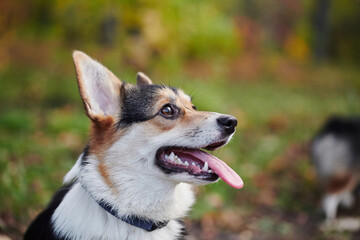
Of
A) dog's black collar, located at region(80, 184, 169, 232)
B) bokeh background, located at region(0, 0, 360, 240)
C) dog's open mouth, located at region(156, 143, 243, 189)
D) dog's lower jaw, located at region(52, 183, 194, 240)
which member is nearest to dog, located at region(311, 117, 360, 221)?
bokeh background, located at region(0, 0, 360, 240)

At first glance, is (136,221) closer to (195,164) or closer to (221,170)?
(195,164)

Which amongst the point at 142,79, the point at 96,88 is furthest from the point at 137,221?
the point at 142,79

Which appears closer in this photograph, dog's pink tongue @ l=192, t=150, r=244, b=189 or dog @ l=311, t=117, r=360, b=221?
dog's pink tongue @ l=192, t=150, r=244, b=189

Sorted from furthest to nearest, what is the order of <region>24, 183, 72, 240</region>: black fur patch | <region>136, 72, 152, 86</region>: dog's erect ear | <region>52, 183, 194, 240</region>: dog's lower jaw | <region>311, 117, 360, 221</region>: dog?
<region>311, 117, 360, 221</region>: dog < <region>136, 72, 152, 86</region>: dog's erect ear < <region>24, 183, 72, 240</region>: black fur patch < <region>52, 183, 194, 240</region>: dog's lower jaw

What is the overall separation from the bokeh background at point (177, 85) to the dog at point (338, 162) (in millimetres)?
385

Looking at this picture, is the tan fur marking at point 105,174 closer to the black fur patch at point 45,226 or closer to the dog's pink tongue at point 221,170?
the black fur patch at point 45,226

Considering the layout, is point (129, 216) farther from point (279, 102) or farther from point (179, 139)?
point (279, 102)

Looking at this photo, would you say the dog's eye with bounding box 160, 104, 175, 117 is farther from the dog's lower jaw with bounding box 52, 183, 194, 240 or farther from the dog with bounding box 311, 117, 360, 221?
the dog with bounding box 311, 117, 360, 221

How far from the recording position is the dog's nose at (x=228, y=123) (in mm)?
2416

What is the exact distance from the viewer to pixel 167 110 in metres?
2.63

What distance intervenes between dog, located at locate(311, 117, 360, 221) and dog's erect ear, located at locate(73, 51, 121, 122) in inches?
135

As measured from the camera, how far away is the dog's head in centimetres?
239

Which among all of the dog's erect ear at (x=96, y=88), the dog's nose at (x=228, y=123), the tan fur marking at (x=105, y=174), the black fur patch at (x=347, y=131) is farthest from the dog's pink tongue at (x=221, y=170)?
the black fur patch at (x=347, y=131)

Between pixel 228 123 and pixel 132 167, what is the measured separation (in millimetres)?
760
